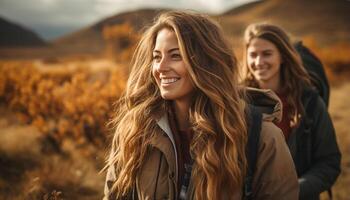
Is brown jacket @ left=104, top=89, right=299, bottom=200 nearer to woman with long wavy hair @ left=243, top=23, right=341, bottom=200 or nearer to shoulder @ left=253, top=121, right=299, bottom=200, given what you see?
shoulder @ left=253, top=121, right=299, bottom=200

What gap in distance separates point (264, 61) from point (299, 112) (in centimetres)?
58

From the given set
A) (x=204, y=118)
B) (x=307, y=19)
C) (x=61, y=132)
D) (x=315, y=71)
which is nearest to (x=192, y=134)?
(x=204, y=118)

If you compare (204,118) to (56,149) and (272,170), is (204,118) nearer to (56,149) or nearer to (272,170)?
(272,170)

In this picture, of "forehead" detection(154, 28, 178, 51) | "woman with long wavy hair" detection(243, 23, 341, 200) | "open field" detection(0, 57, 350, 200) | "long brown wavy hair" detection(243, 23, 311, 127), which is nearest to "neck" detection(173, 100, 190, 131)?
"forehead" detection(154, 28, 178, 51)

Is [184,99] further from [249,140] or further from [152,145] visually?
[249,140]

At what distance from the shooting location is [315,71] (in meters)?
3.41

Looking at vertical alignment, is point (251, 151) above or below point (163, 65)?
below

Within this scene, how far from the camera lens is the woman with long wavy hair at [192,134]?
2033mm

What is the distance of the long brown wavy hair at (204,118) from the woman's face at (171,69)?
57 millimetres

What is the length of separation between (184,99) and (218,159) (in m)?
0.50

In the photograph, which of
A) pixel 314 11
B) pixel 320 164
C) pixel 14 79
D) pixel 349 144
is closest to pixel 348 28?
pixel 314 11

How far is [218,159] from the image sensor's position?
208cm

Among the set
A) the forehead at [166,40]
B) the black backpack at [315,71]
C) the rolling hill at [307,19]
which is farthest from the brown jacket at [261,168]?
the rolling hill at [307,19]

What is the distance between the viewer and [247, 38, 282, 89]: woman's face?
3277mm
